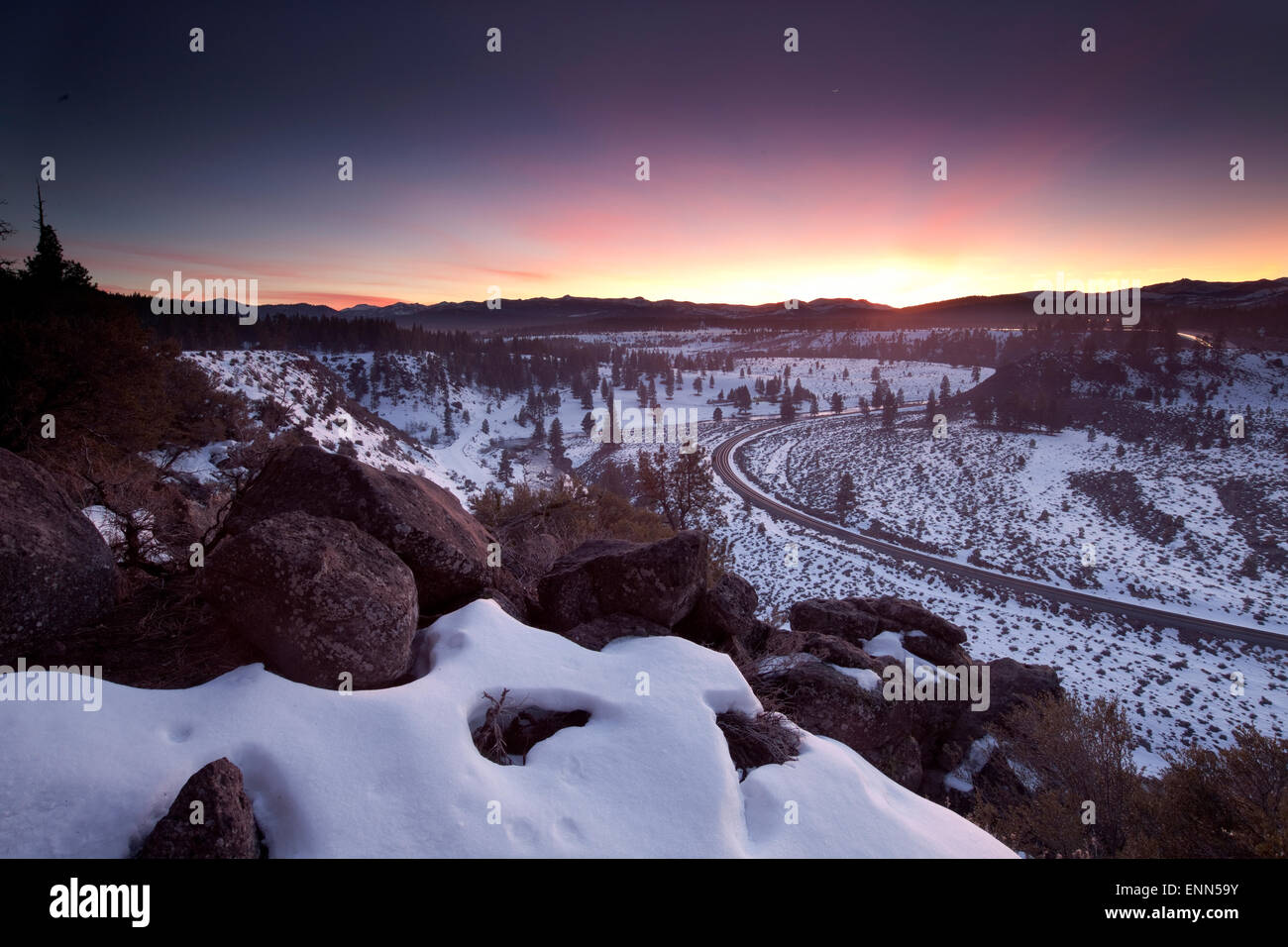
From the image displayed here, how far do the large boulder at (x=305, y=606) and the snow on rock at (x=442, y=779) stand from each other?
342 millimetres

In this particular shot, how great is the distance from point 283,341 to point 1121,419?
148670 millimetres

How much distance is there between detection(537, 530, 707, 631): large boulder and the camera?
25.6ft

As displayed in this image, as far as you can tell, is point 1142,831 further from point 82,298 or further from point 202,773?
point 82,298

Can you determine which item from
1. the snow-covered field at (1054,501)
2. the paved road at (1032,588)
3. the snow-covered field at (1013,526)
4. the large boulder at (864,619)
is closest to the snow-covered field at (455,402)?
the snow-covered field at (1013,526)

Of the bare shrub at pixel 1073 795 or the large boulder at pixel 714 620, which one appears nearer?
the large boulder at pixel 714 620

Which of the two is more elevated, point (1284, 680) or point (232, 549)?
point (232, 549)

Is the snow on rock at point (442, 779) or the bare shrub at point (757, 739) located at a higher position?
the snow on rock at point (442, 779)

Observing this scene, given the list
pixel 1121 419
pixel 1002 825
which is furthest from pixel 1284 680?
pixel 1121 419

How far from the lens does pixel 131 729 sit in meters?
3.81

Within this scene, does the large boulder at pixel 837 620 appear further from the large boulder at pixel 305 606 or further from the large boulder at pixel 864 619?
the large boulder at pixel 305 606

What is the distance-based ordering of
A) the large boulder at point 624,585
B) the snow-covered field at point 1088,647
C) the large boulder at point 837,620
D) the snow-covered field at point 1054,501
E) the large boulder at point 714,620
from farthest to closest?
1. the snow-covered field at point 1054,501
2. the snow-covered field at point 1088,647
3. the large boulder at point 837,620
4. the large boulder at point 714,620
5. the large boulder at point 624,585

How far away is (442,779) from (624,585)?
162 inches

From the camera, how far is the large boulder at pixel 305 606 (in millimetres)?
4773

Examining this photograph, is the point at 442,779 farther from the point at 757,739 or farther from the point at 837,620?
the point at 837,620
